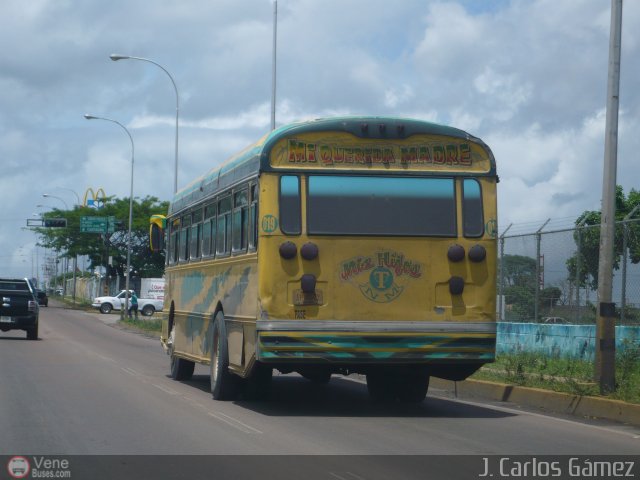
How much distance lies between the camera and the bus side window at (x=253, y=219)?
14.0 meters

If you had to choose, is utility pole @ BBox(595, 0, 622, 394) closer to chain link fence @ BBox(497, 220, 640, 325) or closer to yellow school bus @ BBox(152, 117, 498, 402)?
yellow school bus @ BBox(152, 117, 498, 402)

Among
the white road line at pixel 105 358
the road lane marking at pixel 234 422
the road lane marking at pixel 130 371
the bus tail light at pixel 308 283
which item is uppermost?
the bus tail light at pixel 308 283

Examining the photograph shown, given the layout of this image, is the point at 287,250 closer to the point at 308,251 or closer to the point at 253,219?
the point at 308,251

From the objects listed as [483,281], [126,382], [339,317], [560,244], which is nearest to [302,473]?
[339,317]

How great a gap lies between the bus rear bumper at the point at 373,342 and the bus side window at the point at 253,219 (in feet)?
3.73

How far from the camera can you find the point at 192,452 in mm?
10531

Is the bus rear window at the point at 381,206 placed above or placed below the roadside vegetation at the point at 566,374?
above

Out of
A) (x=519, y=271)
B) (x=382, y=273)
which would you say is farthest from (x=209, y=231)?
(x=519, y=271)

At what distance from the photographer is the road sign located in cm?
7619

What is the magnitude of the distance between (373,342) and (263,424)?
179cm

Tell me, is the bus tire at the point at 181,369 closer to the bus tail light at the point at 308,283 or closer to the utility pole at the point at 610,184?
the bus tail light at the point at 308,283

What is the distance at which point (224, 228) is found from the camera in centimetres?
1642

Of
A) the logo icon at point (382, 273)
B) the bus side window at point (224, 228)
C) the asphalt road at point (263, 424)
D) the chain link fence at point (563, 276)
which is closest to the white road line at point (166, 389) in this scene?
the asphalt road at point (263, 424)

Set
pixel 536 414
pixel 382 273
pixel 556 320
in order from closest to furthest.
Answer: pixel 382 273 < pixel 536 414 < pixel 556 320
